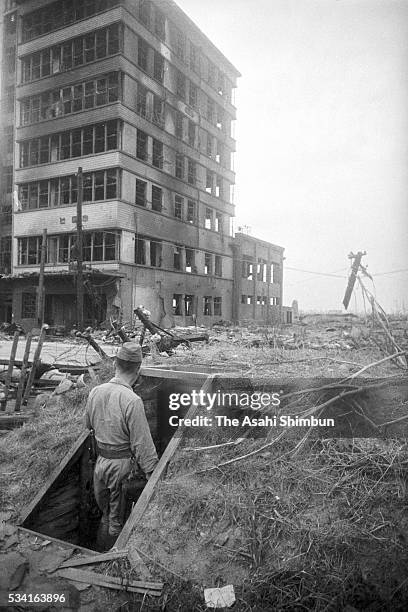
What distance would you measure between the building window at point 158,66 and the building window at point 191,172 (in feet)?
4.59

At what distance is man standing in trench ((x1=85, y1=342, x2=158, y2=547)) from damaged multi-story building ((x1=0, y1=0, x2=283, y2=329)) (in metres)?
3.44

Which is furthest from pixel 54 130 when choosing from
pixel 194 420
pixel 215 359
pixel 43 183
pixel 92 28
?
pixel 194 420

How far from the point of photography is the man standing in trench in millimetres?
3228

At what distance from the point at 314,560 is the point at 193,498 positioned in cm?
99

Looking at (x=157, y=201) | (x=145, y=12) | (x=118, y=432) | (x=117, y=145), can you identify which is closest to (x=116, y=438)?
(x=118, y=432)

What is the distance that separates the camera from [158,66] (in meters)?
6.49

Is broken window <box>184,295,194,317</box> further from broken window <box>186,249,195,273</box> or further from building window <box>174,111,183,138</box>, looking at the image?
building window <box>174,111,183,138</box>

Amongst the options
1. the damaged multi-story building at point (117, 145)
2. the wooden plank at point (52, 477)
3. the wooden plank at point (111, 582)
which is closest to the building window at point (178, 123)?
the damaged multi-story building at point (117, 145)

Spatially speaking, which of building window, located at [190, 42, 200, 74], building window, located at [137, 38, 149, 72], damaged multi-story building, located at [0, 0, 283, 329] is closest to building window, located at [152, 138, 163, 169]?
damaged multi-story building, located at [0, 0, 283, 329]

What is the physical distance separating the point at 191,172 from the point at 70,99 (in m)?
2.55

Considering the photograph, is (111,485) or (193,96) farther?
(193,96)

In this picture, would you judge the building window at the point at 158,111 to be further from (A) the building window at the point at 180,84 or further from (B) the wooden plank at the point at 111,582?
(B) the wooden plank at the point at 111,582

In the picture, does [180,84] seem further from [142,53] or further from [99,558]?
[99,558]

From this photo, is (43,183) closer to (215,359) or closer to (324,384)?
(215,359)
